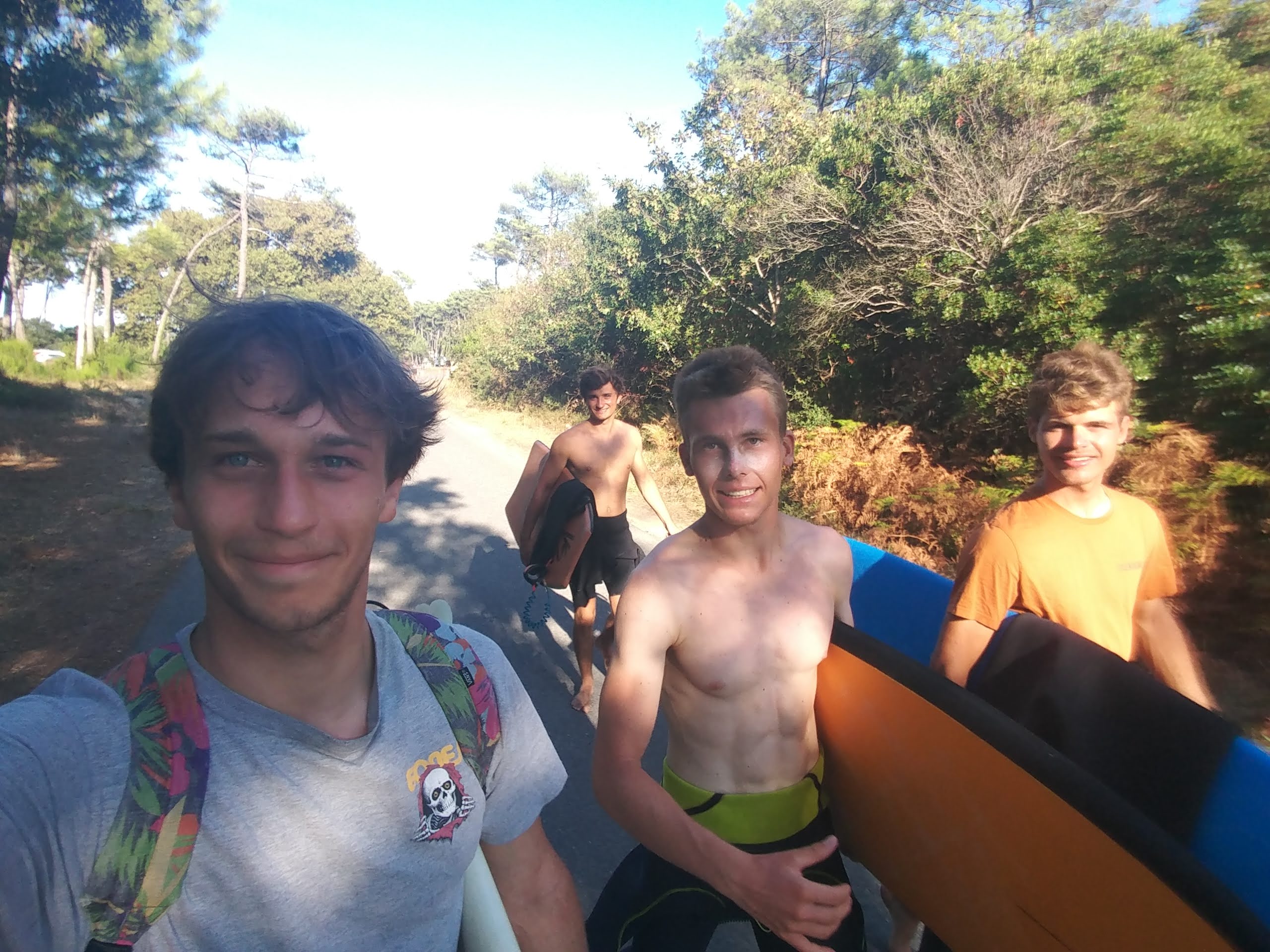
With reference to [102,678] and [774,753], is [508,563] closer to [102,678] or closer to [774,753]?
[774,753]

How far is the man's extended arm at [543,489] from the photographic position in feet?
13.8

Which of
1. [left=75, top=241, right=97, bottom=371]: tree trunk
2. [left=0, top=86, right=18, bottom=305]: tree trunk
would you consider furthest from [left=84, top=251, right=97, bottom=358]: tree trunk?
[left=0, top=86, right=18, bottom=305]: tree trunk

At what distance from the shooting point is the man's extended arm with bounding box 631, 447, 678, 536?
473cm

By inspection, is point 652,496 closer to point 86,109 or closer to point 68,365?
point 86,109

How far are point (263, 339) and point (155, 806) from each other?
76 centimetres

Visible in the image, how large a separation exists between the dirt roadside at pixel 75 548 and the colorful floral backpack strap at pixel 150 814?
1.66 feet

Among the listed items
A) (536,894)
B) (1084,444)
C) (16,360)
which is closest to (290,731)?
(536,894)

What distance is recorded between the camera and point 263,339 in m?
1.23

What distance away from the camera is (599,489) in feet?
15.0

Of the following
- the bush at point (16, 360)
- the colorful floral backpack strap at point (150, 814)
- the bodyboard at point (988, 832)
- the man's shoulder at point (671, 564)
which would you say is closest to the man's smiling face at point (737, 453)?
the man's shoulder at point (671, 564)

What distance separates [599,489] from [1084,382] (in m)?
2.96

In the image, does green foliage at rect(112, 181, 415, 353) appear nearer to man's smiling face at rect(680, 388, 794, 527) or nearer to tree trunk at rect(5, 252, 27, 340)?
tree trunk at rect(5, 252, 27, 340)

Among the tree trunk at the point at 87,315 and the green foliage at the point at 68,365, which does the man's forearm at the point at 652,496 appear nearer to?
the green foliage at the point at 68,365

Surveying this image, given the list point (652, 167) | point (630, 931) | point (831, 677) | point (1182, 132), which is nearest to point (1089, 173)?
point (1182, 132)
